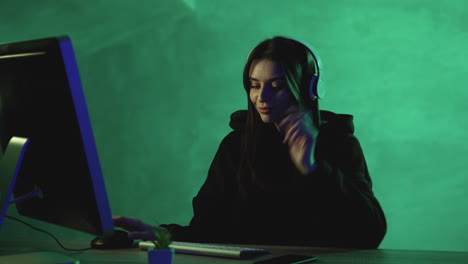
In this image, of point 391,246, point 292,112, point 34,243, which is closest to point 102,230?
point 34,243

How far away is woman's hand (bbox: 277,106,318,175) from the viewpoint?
5.90 feet

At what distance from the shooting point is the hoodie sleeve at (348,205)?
5.83 ft

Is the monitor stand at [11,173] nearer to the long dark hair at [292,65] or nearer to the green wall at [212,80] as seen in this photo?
the long dark hair at [292,65]

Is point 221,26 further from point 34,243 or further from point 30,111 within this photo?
point 30,111

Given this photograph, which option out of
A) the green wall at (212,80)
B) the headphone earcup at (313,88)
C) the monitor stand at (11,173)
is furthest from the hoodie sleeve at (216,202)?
the green wall at (212,80)

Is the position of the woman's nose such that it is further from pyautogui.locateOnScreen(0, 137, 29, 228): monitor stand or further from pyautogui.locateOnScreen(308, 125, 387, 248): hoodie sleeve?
pyautogui.locateOnScreen(0, 137, 29, 228): monitor stand

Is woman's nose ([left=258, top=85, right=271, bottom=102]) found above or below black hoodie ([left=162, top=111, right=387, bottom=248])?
above

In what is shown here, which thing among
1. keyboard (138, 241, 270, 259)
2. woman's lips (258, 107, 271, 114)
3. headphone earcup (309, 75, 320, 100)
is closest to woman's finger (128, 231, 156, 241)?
keyboard (138, 241, 270, 259)

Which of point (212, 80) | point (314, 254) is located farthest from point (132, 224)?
point (212, 80)

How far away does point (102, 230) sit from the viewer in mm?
977

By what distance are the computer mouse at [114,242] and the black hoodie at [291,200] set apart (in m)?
0.29

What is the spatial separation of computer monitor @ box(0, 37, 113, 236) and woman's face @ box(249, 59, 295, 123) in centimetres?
98

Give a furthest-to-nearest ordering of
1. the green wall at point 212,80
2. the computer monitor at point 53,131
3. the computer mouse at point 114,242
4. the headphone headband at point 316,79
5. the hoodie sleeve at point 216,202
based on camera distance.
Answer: the green wall at point 212,80
the hoodie sleeve at point 216,202
the headphone headband at point 316,79
the computer mouse at point 114,242
the computer monitor at point 53,131

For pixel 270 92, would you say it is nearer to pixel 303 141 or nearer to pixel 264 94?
pixel 264 94
